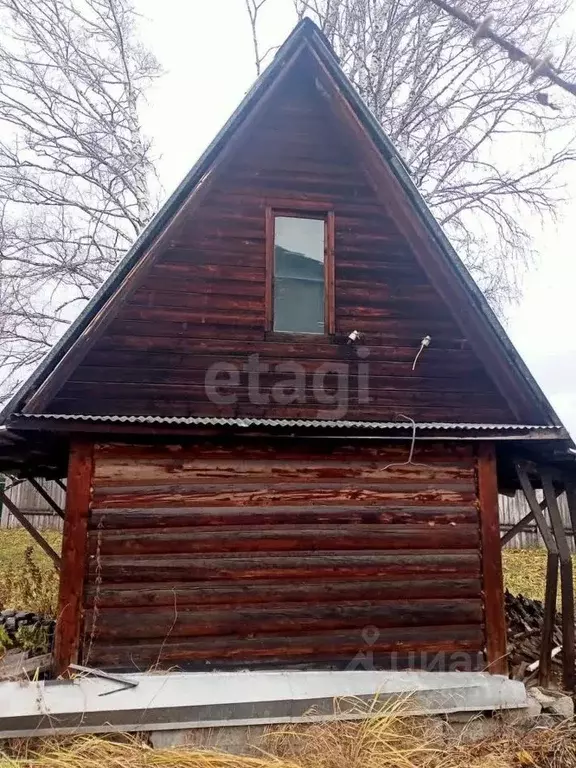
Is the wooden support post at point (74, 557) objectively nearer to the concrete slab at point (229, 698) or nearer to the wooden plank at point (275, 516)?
the wooden plank at point (275, 516)

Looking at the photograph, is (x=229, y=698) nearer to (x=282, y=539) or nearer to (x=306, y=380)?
(x=282, y=539)

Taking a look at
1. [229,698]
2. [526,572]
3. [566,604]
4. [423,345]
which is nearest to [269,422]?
[423,345]

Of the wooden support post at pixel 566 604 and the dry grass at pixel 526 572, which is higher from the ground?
the wooden support post at pixel 566 604

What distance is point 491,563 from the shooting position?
5.76m

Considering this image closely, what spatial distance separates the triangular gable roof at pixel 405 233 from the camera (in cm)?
571

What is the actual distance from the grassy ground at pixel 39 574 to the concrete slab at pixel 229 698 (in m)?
5.53

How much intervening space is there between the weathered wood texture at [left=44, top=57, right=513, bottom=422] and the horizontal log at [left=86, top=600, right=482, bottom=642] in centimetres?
185

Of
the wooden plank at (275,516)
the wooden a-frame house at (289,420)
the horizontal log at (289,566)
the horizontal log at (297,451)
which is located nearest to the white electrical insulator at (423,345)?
the wooden a-frame house at (289,420)

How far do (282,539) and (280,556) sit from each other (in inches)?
6.4

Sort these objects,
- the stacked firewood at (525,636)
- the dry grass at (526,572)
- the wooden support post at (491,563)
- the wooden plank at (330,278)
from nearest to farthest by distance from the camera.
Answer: the wooden support post at (491,563) → the wooden plank at (330,278) → the stacked firewood at (525,636) → the dry grass at (526,572)

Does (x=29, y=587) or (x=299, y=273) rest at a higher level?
(x=299, y=273)

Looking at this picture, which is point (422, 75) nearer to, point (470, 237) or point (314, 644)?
point (470, 237)

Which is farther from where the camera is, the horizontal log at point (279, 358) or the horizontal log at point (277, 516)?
the horizontal log at point (279, 358)

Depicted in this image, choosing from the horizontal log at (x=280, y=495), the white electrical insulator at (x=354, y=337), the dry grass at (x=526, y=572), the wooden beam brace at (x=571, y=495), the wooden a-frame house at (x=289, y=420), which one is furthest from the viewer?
the dry grass at (x=526, y=572)
